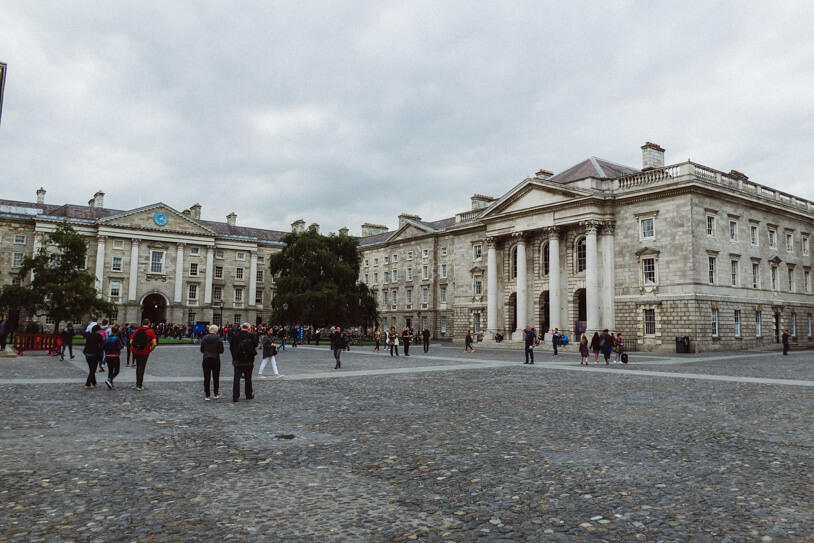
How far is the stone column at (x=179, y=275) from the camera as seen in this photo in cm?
7371

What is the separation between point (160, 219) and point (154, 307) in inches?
468

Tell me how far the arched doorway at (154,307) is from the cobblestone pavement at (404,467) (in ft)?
207

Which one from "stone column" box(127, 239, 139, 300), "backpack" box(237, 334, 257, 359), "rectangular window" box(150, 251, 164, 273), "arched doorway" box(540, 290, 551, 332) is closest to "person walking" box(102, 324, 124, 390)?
"backpack" box(237, 334, 257, 359)

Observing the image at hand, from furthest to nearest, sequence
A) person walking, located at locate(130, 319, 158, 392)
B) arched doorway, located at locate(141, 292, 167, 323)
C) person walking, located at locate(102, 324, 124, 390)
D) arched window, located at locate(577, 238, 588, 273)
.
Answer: arched doorway, located at locate(141, 292, 167, 323) < arched window, located at locate(577, 238, 588, 273) < person walking, located at locate(102, 324, 124, 390) < person walking, located at locate(130, 319, 158, 392)

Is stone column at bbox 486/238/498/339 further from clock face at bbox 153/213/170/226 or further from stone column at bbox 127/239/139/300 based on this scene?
stone column at bbox 127/239/139/300

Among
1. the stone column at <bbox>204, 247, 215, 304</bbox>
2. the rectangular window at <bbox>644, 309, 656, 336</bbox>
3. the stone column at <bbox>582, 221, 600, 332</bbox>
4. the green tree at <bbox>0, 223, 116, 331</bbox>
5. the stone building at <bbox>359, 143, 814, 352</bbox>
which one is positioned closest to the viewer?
the stone building at <bbox>359, 143, 814, 352</bbox>

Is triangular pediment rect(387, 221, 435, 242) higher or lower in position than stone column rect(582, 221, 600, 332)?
higher

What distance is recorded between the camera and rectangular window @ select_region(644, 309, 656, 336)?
4116cm

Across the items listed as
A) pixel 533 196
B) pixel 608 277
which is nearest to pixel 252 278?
pixel 533 196

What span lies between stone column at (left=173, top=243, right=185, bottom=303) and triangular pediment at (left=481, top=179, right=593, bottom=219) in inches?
1643

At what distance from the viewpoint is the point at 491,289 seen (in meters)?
52.1

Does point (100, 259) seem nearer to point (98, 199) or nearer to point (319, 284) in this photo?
point (98, 199)

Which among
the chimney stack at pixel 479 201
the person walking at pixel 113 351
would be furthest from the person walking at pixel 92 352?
the chimney stack at pixel 479 201

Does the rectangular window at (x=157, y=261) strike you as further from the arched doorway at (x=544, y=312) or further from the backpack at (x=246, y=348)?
the backpack at (x=246, y=348)
